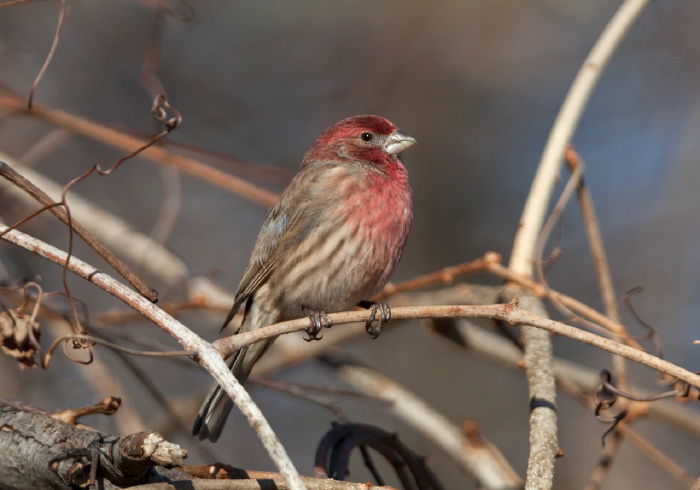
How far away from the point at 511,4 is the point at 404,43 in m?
1.39

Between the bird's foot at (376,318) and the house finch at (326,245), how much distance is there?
1 centimetres

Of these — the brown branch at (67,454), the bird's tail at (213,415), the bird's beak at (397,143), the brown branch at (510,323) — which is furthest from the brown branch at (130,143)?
the brown branch at (67,454)

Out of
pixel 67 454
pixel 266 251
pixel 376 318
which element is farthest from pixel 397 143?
pixel 67 454

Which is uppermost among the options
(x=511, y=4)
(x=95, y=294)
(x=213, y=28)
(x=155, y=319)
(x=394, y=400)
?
(x=511, y=4)

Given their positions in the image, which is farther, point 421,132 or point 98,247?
point 421,132

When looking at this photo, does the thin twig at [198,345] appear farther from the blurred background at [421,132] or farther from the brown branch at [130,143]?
the blurred background at [421,132]

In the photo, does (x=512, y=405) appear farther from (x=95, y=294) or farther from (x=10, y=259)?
(x=10, y=259)

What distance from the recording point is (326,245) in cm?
502

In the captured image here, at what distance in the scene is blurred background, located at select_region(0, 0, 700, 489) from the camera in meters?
8.03

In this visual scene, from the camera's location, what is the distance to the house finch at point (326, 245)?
16.2ft

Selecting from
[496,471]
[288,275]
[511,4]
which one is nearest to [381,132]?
[288,275]

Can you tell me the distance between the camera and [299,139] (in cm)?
975

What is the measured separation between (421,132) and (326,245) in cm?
491

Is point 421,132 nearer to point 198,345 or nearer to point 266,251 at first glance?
point 266,251
